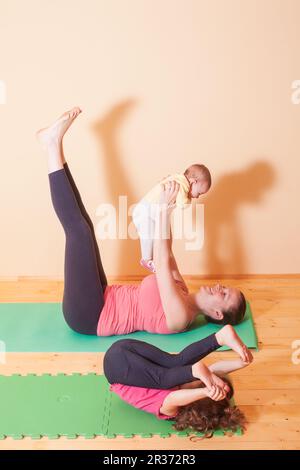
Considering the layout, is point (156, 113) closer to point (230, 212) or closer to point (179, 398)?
point (230, 212)

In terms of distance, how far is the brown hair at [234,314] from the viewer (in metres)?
2.90

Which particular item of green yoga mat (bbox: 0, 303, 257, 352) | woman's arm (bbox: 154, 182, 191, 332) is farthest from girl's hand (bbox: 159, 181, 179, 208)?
green yoga mat (bbox: 0, 303, 257, 352)

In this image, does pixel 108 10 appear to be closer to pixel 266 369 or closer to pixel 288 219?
pixel 288 219

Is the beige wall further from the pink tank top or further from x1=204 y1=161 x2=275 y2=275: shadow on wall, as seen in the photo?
the pink tank top

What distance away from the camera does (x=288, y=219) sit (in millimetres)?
3523

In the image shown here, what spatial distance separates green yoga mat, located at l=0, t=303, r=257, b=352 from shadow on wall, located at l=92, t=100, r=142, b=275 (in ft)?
2.00

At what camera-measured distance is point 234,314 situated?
2.92m

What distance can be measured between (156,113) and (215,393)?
175 centimetres

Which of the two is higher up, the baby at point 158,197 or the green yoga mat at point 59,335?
the baby at point 158,197

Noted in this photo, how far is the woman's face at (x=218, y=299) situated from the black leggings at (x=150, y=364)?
2.00 ft

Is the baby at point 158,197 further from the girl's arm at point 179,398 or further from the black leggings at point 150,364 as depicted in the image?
the girl's arm at point 179,398

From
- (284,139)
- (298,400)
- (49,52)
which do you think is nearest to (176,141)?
(284,139)

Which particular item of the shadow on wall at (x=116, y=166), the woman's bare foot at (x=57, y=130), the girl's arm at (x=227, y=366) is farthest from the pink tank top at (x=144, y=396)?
the shadow on wall at (x=116, y=166)

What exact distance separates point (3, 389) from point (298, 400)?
1262 millimetres
